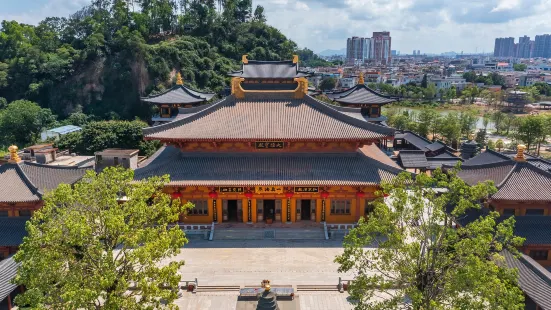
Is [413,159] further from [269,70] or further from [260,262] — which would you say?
[260,262]

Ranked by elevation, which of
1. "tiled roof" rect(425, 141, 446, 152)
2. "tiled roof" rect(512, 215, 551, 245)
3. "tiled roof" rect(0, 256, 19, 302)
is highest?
"tiled roof" rect(512, 215, 551, 245)

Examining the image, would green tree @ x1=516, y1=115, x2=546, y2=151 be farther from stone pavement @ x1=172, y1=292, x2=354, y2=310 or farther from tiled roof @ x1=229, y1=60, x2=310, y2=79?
stone pavement @ x1=172, y1=292, x2=354, y2=310

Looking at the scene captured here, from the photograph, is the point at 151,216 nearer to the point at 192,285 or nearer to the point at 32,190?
the point at 192,285

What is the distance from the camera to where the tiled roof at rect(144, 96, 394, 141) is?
25922mm

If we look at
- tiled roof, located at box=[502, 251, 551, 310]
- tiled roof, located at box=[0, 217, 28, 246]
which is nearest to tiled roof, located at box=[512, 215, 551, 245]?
tiled roof, located at box=[502, 251, 551, 310]

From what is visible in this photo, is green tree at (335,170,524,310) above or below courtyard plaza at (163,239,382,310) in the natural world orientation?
above

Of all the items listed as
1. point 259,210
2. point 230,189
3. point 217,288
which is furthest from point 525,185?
point 217,288

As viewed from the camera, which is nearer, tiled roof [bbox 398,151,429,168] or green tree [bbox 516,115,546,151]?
tiled roof [bbox 398,151,429,168]

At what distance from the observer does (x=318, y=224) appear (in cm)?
2645

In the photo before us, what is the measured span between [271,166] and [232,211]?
429 centimetres

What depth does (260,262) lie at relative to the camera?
73.5 ft

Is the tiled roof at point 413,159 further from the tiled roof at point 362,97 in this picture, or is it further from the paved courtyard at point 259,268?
the paved courtyard at point 259,268

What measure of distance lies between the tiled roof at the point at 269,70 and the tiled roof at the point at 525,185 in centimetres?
2852

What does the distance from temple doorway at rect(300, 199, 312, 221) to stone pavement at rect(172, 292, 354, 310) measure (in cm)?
789
